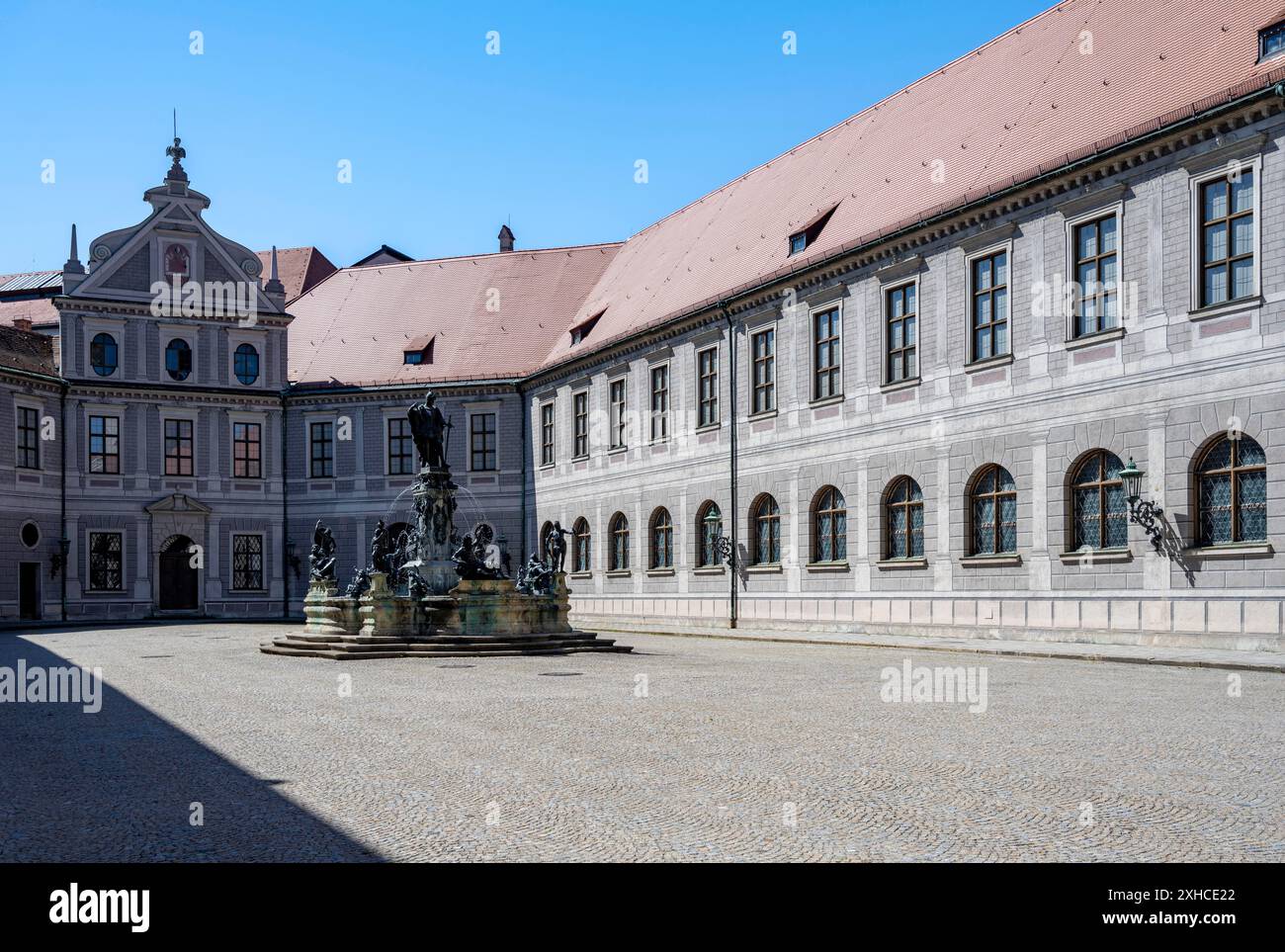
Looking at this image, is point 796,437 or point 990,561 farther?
point 796,437

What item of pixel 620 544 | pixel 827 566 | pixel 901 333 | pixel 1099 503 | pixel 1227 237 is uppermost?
pixel 1227 237

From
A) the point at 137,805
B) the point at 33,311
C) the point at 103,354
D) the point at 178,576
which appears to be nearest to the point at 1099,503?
the point at 137,805

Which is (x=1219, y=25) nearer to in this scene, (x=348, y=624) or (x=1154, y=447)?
(x=1154, y=447)

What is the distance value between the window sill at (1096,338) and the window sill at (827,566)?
880cm

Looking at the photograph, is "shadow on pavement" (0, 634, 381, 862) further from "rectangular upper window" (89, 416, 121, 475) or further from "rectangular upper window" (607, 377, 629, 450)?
"rectangular upper window" (89, 416, 121, 475)

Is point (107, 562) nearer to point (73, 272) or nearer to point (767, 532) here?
point (73, 272)

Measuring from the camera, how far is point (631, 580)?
145 ft

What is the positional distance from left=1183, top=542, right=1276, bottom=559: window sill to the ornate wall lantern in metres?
0.65

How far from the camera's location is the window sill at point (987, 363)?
95.5 ft

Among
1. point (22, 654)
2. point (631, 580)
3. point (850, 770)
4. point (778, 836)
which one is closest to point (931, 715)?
point (850, 770)

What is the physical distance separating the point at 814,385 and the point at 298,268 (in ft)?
135

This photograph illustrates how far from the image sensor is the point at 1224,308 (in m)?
24.1
